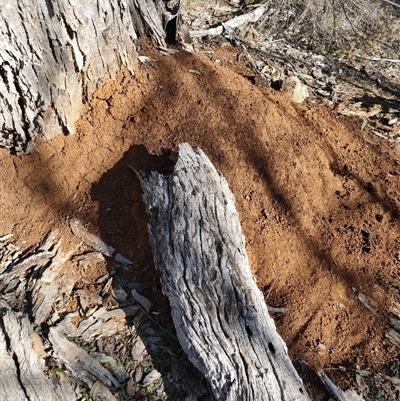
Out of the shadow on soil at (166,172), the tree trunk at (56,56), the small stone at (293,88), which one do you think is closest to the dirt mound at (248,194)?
the shadow on soil at (166,172)

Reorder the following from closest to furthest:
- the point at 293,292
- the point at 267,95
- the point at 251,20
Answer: the point at 293,292 → the point at 267,95 → the point at 251,20

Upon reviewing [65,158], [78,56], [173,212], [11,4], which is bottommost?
[173,212]

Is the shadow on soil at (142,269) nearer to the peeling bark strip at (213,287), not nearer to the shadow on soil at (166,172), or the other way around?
the shadow on soil at (166,172)

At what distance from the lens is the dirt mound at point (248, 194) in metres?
2.89

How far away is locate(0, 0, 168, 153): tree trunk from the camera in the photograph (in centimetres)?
271

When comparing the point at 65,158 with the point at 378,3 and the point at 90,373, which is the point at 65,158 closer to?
the point at 90,373

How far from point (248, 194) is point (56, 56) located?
1.61 metres

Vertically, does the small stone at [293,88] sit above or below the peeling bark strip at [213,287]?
above

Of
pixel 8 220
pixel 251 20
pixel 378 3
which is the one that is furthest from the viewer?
pixel 378 3

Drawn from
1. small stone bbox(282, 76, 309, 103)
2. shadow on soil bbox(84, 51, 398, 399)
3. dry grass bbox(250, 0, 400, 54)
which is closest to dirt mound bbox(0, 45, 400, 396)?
shadow on soil bbox(84, 51, 398, 399)

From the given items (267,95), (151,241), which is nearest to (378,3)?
(267,95)

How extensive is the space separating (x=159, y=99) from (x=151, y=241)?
3.71ft

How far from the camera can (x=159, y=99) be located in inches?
127

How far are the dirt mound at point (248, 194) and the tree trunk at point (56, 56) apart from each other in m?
0.12
